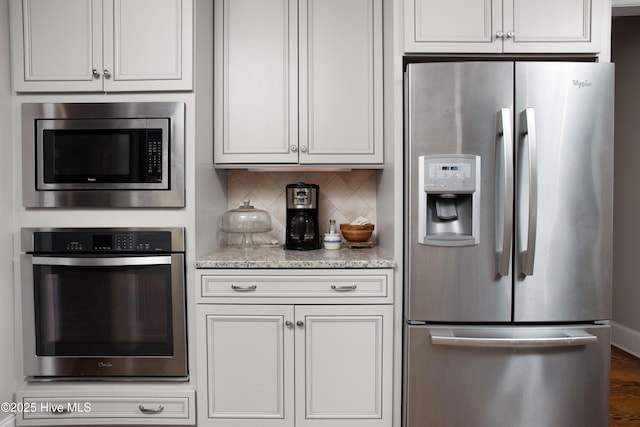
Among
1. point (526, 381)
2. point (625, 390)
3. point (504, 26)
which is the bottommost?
point (625, 390)

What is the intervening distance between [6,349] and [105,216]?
77cm

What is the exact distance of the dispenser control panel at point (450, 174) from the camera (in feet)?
5.30

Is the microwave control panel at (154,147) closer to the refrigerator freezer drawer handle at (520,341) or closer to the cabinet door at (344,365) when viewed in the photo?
the cabinet door at (344,365)

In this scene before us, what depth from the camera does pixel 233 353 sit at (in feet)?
5.78

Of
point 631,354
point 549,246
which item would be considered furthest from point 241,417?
point 631,354

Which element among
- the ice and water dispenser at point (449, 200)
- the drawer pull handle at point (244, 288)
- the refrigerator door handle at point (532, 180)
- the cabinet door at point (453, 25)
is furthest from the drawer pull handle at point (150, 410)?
the cabinet door at point (453, 25)

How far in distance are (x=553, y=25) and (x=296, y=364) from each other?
2.01 meters

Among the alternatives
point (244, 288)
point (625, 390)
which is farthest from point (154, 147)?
point (625, 390)

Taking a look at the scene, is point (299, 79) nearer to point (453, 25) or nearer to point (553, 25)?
point (453, 25)

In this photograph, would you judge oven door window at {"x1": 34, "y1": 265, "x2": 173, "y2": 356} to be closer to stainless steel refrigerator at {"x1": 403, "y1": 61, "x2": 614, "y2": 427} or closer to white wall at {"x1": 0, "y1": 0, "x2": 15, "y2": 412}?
white wall at {"x1": 0, "y1": 0, "x2": 15, "y2": 412}

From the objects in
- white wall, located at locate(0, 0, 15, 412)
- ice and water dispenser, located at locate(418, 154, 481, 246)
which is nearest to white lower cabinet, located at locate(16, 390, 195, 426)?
white wall, located at locate(0, 0, 15, 412)

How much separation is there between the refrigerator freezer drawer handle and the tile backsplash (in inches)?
37.8

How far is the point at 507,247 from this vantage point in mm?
A: 1590

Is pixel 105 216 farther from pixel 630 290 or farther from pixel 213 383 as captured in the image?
pixel 630 290
